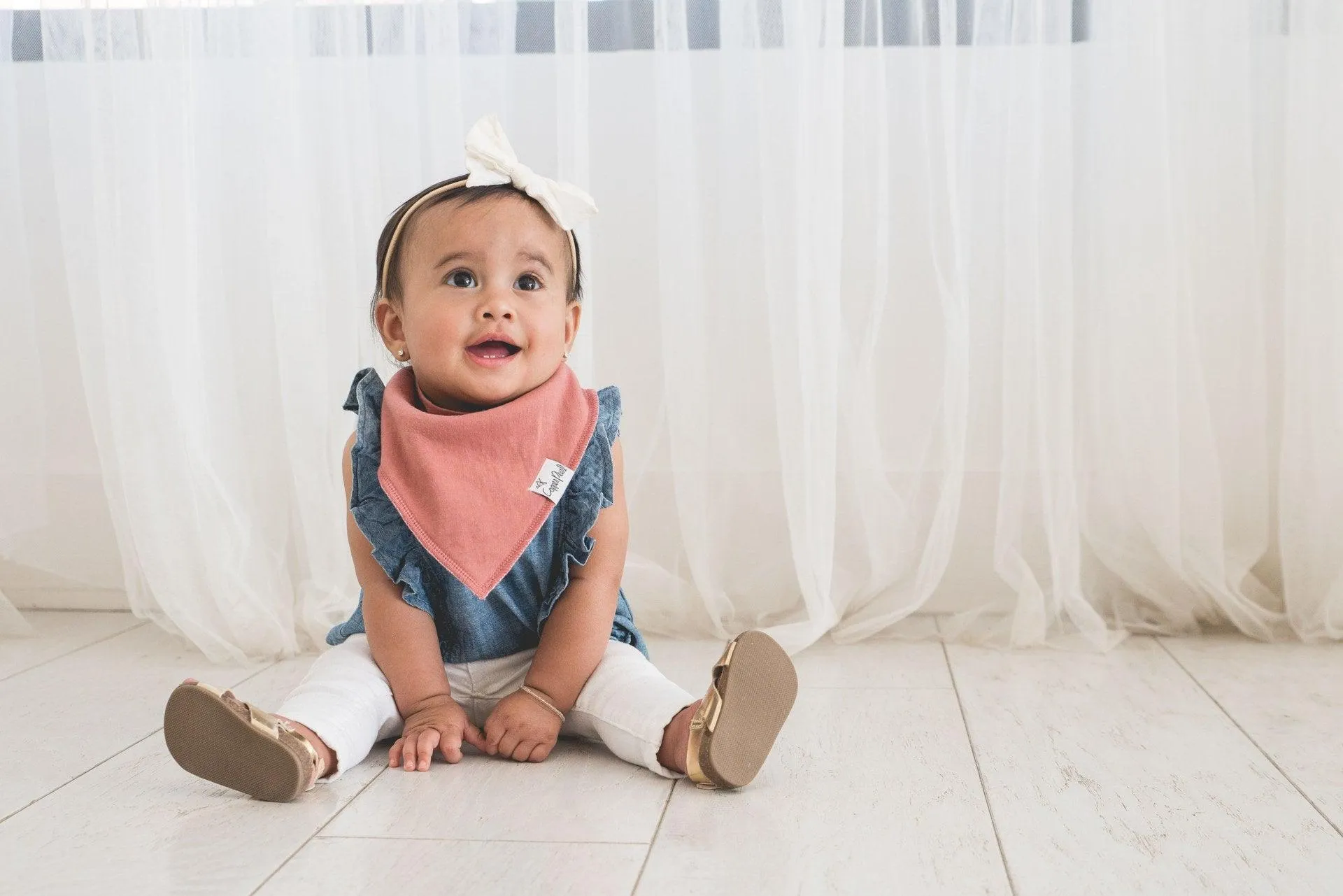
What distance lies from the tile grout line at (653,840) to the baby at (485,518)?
0.08 feet

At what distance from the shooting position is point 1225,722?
3.61ft

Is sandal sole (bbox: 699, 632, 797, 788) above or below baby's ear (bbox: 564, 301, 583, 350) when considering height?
below

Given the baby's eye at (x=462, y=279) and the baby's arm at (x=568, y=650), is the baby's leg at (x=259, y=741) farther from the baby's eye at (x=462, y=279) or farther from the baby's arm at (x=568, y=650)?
the baby's eye at (x=462, y=279)

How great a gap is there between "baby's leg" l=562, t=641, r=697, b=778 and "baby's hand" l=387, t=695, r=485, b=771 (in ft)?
0.29

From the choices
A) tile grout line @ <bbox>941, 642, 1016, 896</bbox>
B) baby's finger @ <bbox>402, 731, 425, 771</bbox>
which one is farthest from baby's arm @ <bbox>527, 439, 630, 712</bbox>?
tile grout line @ <bbox>941, 642, 1016, 896</bbox>

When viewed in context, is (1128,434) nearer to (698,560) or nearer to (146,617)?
(698,560)

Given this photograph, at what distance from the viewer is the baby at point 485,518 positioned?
1029 millimetres

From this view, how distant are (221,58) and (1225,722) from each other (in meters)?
1.24

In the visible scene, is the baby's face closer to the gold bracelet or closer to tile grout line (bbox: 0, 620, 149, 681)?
the gold bracelet

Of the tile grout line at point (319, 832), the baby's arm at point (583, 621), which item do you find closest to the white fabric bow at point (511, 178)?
the baby's arm at point (583, 621)

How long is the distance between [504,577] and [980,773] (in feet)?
1.38

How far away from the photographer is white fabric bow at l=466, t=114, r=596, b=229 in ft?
3.61

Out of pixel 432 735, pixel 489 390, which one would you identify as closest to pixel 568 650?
pixel 432 735

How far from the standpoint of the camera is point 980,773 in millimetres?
970
